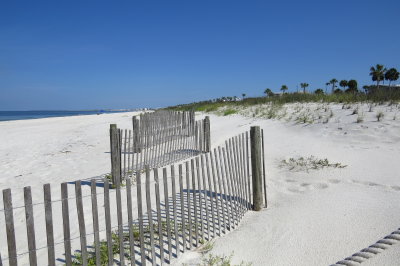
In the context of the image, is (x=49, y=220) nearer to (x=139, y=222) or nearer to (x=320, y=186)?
(x=139, y=222)

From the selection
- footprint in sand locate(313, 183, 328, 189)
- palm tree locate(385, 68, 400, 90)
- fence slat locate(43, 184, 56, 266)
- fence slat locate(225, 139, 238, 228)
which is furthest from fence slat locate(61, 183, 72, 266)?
palm tree locate(385, 68, 400, 90)

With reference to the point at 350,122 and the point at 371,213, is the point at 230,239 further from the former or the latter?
the point at 350,122

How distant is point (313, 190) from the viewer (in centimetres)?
566

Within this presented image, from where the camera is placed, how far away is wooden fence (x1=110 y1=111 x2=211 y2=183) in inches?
337

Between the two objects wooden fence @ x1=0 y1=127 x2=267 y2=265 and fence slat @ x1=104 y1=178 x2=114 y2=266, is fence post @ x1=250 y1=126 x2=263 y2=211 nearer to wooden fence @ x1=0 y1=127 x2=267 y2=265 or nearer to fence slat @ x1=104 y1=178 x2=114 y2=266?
wooden fence @ x1=0 y1=127 x2=267 y2=265

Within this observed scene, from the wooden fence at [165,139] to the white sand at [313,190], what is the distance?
1.32m

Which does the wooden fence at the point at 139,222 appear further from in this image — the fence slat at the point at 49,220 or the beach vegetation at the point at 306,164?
the beach vegetation at the point at 306,164

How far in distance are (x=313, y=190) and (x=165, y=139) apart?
491 cm

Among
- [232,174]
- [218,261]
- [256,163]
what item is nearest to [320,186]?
[256,163]

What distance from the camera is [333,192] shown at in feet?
17.9

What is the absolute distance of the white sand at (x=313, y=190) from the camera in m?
3.63

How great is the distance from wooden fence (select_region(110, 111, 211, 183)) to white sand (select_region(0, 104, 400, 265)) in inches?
52.1

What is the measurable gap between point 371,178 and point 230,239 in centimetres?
384

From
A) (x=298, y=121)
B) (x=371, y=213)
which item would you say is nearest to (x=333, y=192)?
(x=371, y=213)
